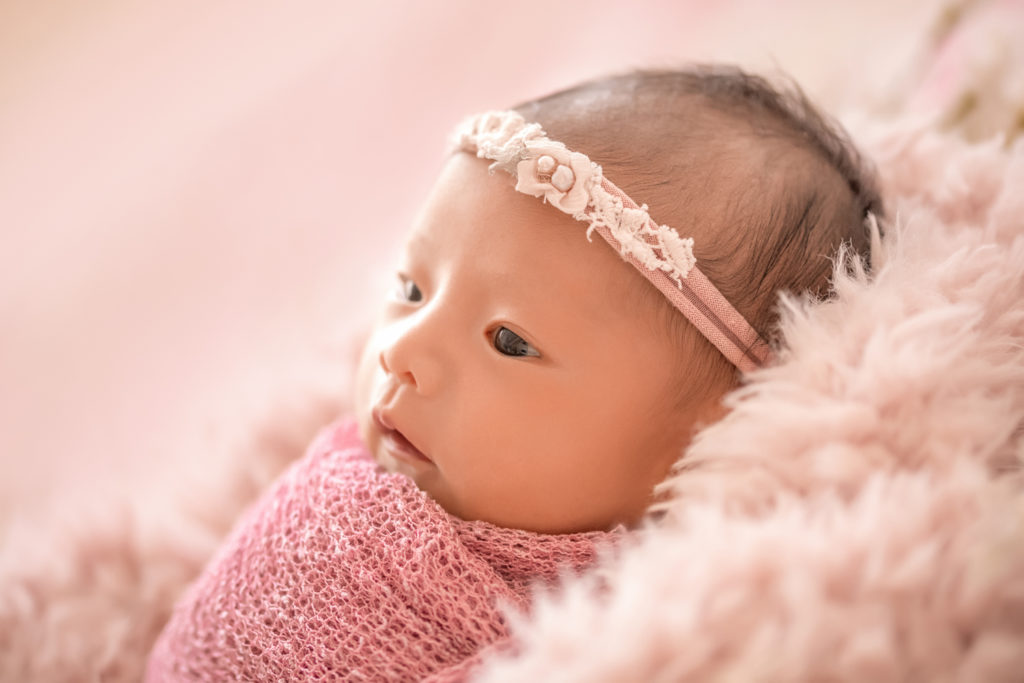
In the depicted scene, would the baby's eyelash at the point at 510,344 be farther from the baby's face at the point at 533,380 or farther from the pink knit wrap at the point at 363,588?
the pink knit wrap at the point at 363,588

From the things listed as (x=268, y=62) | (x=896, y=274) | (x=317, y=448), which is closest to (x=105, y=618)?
(x=317, y=448)

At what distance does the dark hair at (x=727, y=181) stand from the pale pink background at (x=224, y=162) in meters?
0.55

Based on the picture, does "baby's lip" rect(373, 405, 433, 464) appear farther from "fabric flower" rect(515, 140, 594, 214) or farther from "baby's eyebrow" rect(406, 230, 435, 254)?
"fabric flower" rect(515, 140, 594, 214)

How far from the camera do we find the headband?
3.04 feet

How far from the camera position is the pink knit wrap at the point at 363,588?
883 millimetres

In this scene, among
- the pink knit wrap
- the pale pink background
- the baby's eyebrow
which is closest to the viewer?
the pink knit wrap

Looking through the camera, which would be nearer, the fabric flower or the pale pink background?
the fabric flower

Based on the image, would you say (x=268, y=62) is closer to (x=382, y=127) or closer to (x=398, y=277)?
(x=382, y=127)

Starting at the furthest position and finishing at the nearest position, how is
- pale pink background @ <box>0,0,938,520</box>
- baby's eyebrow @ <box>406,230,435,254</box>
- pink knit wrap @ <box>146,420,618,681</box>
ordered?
pale pink background @ <box>0,0,938,520</box> → baby's eyebrow @ <box>406,230,435,254</box> → pink knit wrap @ <box>146,420,618,681</box>

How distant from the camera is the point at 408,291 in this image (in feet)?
3.54

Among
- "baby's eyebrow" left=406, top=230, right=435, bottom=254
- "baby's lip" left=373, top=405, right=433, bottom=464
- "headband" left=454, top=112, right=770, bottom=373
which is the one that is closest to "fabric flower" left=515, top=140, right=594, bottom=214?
"headband" left=454, top=112, right=770, bottom=373

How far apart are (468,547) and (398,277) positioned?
0.39 metres

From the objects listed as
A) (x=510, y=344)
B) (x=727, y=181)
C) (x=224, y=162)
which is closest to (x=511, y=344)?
(x=510, y=344)

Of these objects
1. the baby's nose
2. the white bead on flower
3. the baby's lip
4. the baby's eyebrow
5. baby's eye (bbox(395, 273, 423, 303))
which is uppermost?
the white bead on flower
